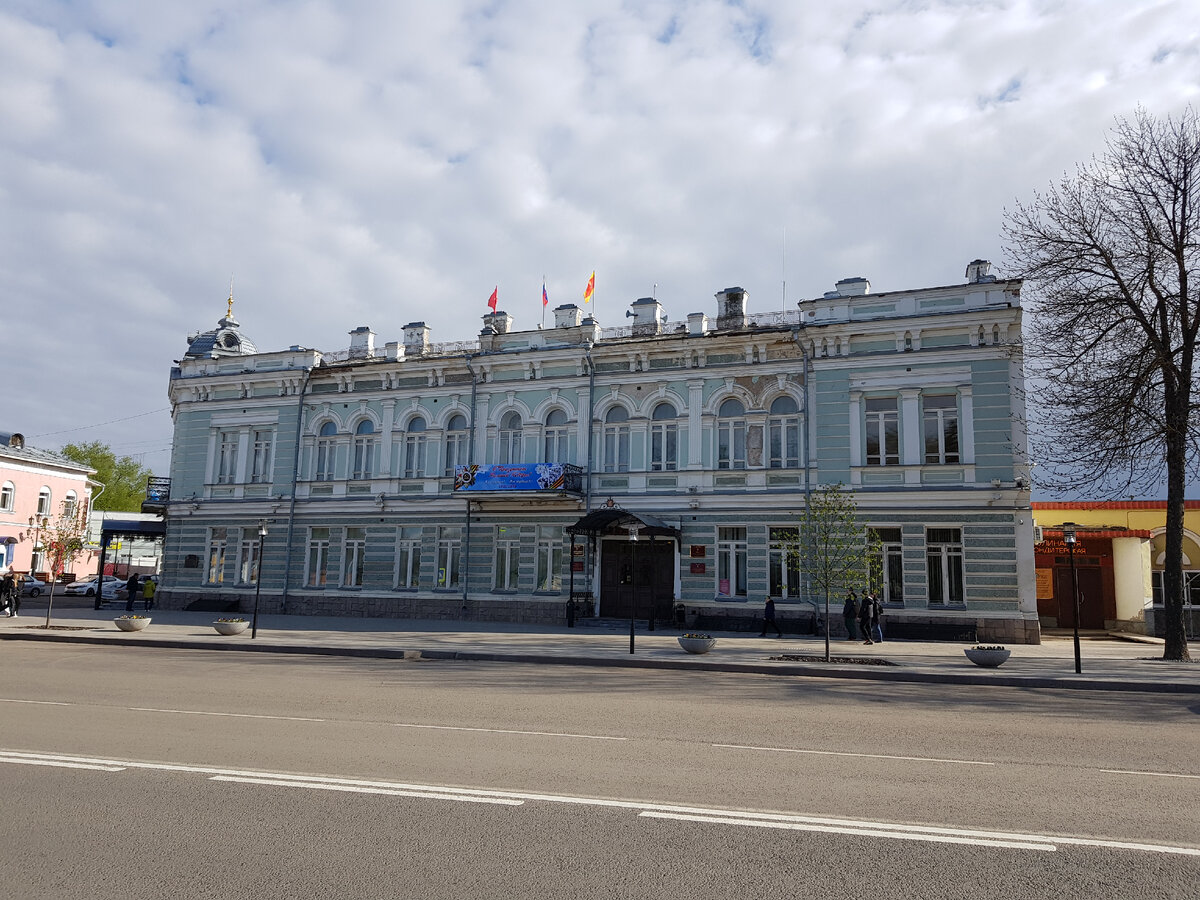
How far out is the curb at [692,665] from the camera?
51.6ft

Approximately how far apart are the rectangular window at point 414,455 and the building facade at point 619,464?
177 millimetres

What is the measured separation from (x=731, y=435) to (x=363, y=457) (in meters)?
14.8

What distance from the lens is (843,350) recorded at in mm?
26656

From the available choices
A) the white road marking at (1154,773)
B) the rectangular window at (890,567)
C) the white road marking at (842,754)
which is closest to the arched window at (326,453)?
the rectangular window at (890,567)

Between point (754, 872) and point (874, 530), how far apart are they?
2197 cm

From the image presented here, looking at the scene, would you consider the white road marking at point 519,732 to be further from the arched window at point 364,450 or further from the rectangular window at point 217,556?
the rectangular window at point 217,556

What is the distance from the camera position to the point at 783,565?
26453mm

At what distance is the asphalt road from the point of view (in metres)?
5.06

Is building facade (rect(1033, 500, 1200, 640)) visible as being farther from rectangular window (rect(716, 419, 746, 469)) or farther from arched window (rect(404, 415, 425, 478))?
arched window (rect(404, 415, 425, 478))

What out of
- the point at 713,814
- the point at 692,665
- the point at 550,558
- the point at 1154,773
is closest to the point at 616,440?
the point at 550,558

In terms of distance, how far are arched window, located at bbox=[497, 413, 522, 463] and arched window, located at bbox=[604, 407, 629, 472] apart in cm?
349

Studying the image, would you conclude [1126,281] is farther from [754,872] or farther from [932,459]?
[754,872]

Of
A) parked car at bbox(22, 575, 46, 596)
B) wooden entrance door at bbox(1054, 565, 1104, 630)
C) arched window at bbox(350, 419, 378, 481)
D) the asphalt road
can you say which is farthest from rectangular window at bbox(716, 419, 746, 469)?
parked car at bbox(22, 575, 46, 596)

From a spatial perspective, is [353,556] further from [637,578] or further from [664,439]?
[664,439]
